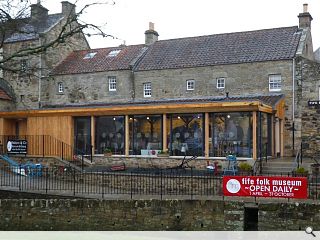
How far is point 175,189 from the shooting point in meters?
19.6

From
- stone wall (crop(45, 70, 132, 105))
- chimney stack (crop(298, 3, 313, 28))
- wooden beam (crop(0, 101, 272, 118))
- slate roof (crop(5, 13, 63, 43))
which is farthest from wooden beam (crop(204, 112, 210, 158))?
slate roof (crop(5, 13, 63, 43))

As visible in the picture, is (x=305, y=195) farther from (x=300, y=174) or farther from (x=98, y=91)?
(x=98, y=91)

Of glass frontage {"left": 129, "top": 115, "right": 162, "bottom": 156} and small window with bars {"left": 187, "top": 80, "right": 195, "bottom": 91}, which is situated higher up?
small window with bars {"left": 187, "top": 80, "right": 195, "bottom": 91}

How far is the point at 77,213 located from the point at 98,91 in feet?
58.5

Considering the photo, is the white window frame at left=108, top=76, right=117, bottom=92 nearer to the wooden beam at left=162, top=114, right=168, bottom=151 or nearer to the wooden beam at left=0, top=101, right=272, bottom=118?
the wooden beam at left=0, top=101, right=272, bottom=118

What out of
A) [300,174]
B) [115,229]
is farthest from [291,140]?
[115,229]

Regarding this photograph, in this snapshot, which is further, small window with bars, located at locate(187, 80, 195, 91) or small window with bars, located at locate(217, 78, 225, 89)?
small window with bars, located at locate(187, 80, 195, 91)

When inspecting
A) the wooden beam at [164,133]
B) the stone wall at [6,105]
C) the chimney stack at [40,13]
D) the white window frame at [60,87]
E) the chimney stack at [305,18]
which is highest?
the chimney stack at [40,13]

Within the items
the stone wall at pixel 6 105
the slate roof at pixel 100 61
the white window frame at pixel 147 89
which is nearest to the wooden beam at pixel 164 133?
the white window frame at pixel 147 89

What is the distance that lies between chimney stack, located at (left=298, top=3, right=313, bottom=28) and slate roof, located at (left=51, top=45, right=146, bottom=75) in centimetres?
1166

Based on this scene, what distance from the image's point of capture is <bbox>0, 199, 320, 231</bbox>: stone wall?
15.3 m

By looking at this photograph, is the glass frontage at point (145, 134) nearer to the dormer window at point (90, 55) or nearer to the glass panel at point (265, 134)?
the glass panel at point (265, 134)

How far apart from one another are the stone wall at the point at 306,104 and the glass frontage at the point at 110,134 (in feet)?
34.9

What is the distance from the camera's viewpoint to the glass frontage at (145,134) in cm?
2455
